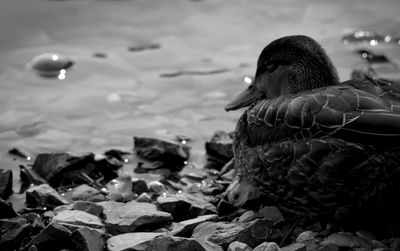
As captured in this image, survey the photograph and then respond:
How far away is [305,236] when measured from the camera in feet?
16.6

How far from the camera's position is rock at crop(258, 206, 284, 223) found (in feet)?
17.9

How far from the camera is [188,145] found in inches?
282

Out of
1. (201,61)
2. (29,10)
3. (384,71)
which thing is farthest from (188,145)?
(29,10)

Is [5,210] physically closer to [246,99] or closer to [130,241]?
[130,241]

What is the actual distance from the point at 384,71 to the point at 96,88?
3.06m

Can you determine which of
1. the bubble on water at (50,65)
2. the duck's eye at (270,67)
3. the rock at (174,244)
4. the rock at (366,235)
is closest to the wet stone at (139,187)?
the duck's eye at (270,67)

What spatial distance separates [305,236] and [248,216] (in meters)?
0.57

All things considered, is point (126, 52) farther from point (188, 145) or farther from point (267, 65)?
point (267, 65)

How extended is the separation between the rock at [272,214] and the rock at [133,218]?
663 millimetres

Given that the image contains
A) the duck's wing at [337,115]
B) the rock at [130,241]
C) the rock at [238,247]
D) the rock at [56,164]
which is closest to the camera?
the duck's wing at [337,115]

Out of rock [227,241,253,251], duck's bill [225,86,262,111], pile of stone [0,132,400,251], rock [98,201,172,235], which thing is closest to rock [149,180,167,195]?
pile of stone [0,132,400,251]

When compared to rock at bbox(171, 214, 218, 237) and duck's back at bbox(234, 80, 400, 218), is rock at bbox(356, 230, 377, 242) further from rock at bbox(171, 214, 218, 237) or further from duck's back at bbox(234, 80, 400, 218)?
rock at bbox(171, 214, 218, 237)

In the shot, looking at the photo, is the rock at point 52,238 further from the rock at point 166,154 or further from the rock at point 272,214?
the rock at point 166,154

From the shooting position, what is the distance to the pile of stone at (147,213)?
16.2 ft
